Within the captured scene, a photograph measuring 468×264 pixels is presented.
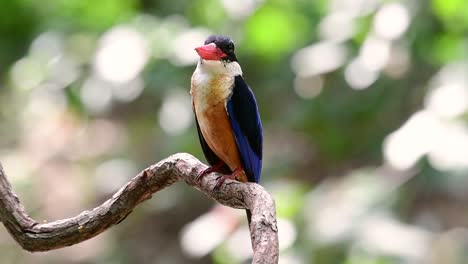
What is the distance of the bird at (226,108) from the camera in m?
2.08

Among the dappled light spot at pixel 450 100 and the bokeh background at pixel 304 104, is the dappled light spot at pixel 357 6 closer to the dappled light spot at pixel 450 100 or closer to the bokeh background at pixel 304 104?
the bokeh background at pixel 304 104

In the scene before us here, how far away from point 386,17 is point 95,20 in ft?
4.61

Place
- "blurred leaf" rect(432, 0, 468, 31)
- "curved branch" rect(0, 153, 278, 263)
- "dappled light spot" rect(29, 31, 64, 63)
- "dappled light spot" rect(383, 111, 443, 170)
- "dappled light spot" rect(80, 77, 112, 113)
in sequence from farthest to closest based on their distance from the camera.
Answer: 1. "dappled light spot" rect(29, 31, 64, 63)
2. "dappled light spot" rect(80, 77, 112, 113)
3. "blurred leaf" rect(432, 0, 468, 31)
4. "dappled light spot" rect(383, 111, 443, 170)
5. "curved branch" rect(0, 153, 278, 263)

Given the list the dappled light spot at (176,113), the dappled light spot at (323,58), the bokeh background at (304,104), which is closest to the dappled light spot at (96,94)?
the bokeh background at (304,104)

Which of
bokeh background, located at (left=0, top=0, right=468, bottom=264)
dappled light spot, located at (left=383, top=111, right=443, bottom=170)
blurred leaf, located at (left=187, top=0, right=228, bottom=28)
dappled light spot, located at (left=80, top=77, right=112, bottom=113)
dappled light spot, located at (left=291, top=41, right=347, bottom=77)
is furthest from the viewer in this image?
blurred leaf, located at (left=187, top=0, right=228, bottom=28)

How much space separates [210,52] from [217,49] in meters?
0.03

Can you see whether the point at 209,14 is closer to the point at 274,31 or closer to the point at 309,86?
the point at 274,31

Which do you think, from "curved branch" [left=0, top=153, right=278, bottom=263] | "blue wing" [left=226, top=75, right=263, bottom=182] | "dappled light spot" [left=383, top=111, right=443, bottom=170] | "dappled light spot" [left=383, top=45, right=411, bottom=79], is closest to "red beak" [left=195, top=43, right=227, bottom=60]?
"blue wing" [left=226, top=75, right=263, bottom=182]

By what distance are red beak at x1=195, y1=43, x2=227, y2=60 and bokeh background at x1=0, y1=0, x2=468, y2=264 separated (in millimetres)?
778

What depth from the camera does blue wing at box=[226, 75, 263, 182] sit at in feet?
6.95

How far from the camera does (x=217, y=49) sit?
2.06m

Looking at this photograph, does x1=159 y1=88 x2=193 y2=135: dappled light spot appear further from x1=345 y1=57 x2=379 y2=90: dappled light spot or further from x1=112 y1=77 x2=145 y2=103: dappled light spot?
x1=345 y1=57 x2=379 y2=90: dappled light spot

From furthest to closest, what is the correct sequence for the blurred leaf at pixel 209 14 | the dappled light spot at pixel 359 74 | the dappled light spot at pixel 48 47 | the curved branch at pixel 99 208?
the dappled light spot at pixel 48 47 → the blurred leaf at pixel 209 14 → the dappled light spot at pixel 359 74 → the curved branch at pixel 99 208

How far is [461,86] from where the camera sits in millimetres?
2656
